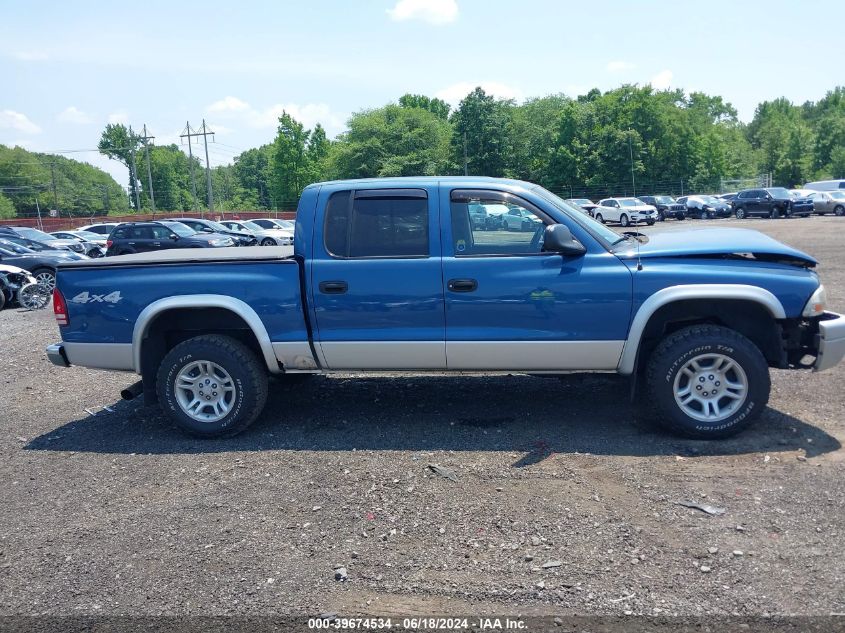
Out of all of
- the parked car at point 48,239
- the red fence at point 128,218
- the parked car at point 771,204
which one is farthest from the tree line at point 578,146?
the parked car at point 48,239

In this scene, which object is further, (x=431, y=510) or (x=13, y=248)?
(x=13, y=248)

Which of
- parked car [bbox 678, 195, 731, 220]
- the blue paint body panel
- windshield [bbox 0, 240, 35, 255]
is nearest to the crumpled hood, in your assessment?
the blue paint body panel

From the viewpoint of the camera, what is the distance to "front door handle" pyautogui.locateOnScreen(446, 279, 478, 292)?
509 cm

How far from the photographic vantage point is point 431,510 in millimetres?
4109

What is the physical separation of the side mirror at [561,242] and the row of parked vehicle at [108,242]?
447 inches

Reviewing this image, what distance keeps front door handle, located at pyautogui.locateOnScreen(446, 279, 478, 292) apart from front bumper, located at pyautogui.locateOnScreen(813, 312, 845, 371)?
253 cm

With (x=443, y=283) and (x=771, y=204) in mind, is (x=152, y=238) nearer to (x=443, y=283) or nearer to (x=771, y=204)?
(x=443, y=283)

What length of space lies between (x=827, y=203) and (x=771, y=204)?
352cm

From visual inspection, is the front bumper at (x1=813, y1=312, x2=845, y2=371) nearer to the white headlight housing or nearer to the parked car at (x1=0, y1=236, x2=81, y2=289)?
the white headlight housing

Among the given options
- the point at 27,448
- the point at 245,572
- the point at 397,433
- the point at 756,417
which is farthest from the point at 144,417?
the point at 756,417

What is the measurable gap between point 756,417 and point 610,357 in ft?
3.85

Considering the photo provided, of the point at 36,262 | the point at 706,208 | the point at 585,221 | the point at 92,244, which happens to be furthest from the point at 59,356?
the point at 706,208

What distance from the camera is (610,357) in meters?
5.07

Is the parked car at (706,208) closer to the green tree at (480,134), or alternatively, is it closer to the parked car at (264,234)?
the green tree at (480,134)
